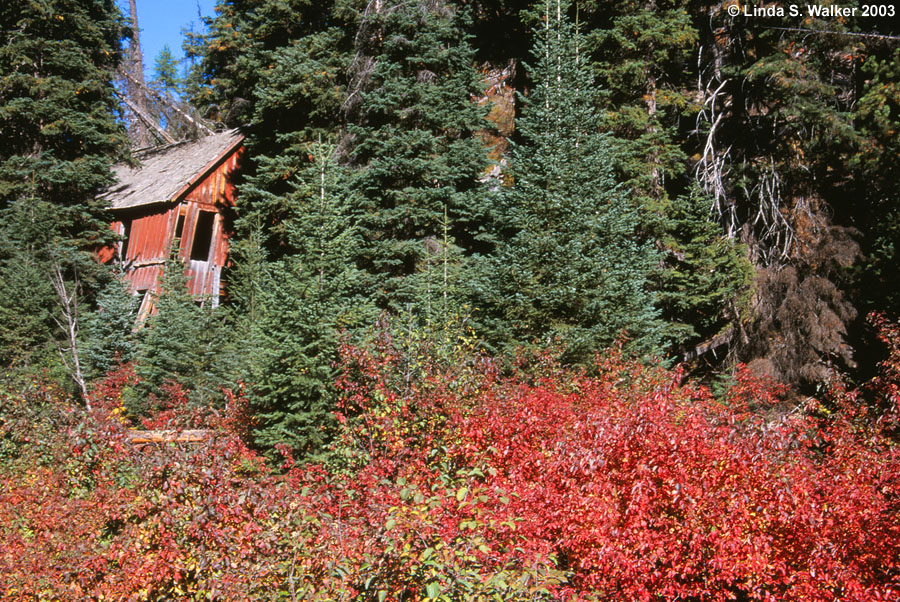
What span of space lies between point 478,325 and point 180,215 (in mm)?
14681

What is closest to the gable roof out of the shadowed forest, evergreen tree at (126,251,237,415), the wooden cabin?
the wooden cabin

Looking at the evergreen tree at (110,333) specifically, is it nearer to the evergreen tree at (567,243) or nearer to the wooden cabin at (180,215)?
the wooden cabin at (180,215)

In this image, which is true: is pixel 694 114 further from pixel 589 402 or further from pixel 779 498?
pixel 779 498

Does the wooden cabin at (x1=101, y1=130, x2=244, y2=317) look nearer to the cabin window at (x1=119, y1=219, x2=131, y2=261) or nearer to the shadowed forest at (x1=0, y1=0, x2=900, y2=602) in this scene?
the cabin window at (x1=119, y1=219, x2=131, y2=261)

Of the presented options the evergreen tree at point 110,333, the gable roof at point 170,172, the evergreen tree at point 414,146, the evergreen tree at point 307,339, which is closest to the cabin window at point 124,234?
the gable roof at point 170,172

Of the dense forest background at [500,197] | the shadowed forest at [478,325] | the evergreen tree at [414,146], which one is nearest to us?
the shadowed forest at [478,325]

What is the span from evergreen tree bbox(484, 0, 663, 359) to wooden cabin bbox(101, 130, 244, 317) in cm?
1310

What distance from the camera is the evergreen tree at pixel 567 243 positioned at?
1191 centimetres

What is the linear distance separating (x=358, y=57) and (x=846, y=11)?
11.9 metres

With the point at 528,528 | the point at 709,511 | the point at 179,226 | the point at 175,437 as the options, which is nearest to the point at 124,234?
the point at 179,226

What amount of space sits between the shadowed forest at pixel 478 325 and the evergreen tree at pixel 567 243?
0.08 m

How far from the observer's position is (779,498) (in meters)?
5.05

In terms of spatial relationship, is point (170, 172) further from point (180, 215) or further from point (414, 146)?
point (414, 146)

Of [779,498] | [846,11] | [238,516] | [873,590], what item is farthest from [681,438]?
[846,11]
